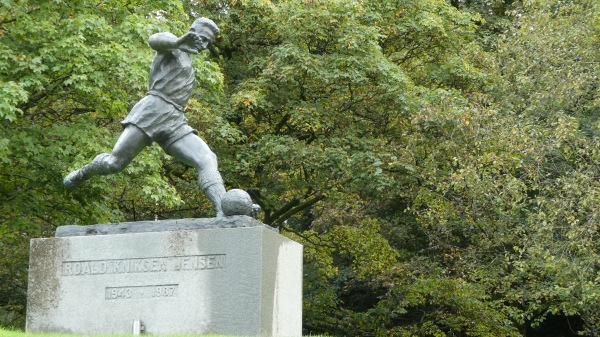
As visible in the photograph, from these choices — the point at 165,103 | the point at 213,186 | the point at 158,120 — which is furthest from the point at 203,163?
the point at 165,103

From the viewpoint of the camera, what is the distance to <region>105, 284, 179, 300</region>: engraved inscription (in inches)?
372

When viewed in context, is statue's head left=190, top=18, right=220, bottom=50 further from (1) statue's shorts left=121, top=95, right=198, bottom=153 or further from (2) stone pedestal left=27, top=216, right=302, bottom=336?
(2) stone pedestal left=27, top=216, right=302, bottom=336

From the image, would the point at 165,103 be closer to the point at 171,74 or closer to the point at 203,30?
the point at 171,74

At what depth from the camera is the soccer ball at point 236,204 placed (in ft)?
30.7

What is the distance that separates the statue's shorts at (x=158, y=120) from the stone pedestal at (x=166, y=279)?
97cm

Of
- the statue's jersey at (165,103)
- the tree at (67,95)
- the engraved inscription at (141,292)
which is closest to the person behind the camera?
the engraved inscription at (141,292)

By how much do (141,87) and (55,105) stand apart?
350 centimetres

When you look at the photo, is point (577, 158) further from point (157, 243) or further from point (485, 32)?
point (157, 243)

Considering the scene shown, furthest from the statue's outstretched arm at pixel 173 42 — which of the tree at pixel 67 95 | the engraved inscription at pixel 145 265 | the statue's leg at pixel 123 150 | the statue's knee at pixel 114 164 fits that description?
the tree at pixel 67 95

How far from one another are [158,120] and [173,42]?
2.67ft

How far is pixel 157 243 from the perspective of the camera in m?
9.50

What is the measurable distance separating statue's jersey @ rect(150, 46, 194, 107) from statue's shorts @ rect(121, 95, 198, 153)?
0.35ft

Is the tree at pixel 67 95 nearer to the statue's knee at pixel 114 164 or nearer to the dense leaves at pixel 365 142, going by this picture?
the dense leaves at pixel 365 142

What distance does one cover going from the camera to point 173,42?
9.91 meters
